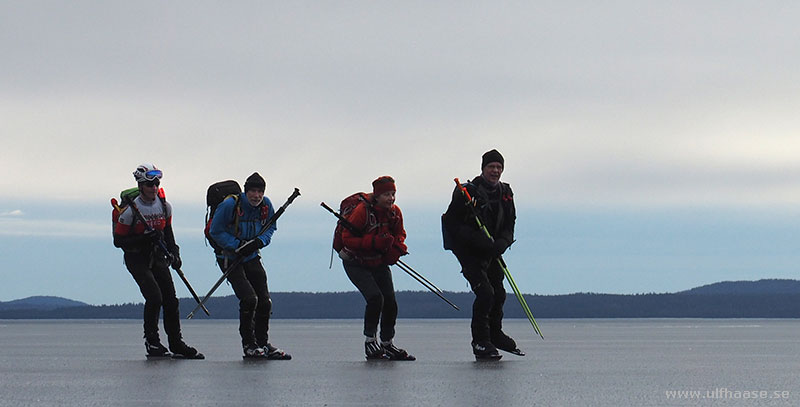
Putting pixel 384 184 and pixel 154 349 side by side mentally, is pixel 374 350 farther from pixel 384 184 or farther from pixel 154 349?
pixel 154 349

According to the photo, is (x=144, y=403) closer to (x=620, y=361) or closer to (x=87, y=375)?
(x=87, y=375)

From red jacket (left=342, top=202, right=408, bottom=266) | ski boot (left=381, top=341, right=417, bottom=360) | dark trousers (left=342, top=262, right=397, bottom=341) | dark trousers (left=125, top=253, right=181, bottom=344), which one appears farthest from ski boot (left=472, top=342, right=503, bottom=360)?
dark trousers (left=125, top=253, right=181, bottom=344)

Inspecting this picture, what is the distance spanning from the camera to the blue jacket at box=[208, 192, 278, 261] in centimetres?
1477

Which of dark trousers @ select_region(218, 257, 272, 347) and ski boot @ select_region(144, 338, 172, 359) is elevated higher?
dark trousers @ select_region(218, 257, 272, 347)

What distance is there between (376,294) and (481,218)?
58.0 inches

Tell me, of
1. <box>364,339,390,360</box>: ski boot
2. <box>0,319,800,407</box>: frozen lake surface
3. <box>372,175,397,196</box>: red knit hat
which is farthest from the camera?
<box>364,339,390,360</box>: ski boot

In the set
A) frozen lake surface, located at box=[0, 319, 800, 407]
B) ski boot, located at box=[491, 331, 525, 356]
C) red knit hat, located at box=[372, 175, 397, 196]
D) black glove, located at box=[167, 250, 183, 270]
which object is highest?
red knit hat, located at box=[372, 175, 397, 196]

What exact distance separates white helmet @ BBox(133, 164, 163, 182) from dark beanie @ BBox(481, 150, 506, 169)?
12.3 ft

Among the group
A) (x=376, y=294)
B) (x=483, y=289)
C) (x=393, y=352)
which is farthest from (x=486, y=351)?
(x=376, y=294)

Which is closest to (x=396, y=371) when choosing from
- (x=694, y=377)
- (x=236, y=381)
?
(x=236, y=381)

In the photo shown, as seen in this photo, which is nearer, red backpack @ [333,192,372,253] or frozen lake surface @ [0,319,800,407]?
frozen lake surface @ [0,319,800,407]

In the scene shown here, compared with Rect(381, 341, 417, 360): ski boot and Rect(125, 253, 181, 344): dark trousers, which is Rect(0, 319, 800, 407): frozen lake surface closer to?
Rect(381, 341, 417, 360): ski boot

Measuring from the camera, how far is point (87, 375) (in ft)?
41.2

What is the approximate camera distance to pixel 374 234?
1473cm
